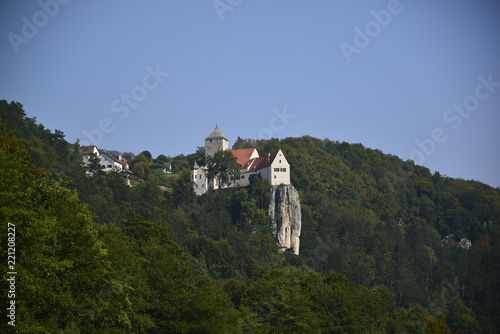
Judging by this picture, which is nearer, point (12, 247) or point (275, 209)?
point (12, 247)

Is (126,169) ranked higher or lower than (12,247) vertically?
higher

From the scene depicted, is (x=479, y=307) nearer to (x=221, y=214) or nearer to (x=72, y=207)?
(x=221, y=214)

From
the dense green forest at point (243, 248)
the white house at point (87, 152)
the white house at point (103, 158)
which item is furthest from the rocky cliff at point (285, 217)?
the white house at point (87, 152)

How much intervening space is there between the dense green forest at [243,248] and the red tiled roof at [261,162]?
2.72 m

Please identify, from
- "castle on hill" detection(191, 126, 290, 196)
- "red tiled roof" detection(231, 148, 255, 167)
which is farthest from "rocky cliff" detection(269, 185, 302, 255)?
"red tiled roof" detection(231, 148, 255, 167)

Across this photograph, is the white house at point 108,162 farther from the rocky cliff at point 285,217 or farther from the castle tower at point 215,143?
the rocky cliff at point 285,217

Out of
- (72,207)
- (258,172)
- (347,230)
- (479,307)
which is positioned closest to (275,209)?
(258,172)

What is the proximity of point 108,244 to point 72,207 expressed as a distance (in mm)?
4719

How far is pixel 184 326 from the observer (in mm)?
38688

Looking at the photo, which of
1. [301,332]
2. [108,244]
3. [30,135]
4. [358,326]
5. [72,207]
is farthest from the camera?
[30,135]

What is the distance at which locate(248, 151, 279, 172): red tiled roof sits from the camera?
89.5 meters

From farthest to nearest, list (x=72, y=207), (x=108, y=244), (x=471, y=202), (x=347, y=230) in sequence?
(x=471, y=202) → (x=347, y=230) → (x=108, y=244) → (x=72, y=207)

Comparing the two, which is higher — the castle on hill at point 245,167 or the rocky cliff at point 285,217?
the castle on hill at point 245,167

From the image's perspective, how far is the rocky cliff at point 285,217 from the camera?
8812cm
